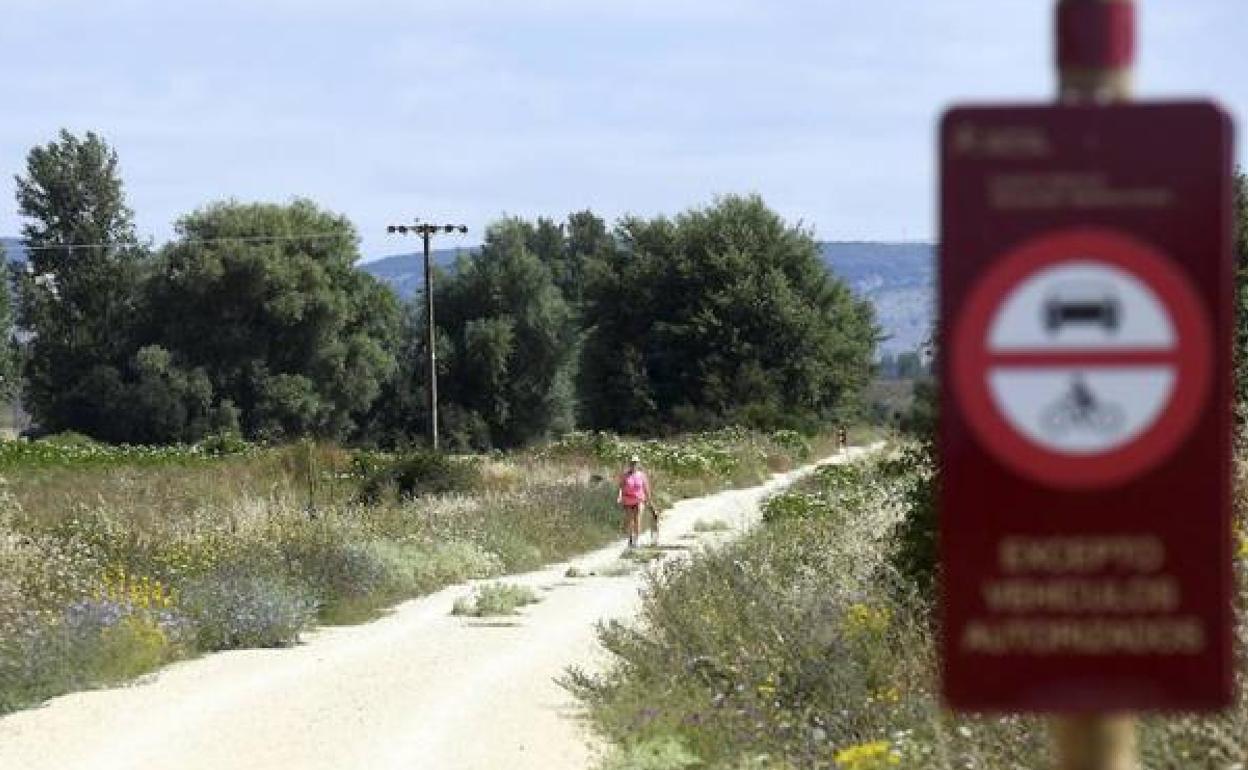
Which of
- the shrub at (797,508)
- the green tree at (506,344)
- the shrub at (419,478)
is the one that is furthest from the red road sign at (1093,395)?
the green tree at (506,344)

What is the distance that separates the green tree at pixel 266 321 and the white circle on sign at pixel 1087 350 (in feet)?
219

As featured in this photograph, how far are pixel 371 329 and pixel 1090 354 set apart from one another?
73212mm

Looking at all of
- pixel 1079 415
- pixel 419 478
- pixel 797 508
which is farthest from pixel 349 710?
pixel 419 478

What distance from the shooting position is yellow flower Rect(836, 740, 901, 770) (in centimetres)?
697

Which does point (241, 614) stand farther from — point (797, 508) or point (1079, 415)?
point (1079, 415)

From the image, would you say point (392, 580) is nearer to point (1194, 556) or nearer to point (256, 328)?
point (1194, 556)

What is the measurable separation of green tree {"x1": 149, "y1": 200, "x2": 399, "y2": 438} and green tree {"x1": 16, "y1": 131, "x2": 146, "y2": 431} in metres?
2.12

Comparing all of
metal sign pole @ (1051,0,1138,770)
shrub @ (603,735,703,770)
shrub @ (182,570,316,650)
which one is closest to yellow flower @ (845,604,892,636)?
shrub @ (603,735,703,770)

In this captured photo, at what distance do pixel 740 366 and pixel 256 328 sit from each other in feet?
60.6

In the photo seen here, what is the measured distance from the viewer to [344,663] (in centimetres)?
1453

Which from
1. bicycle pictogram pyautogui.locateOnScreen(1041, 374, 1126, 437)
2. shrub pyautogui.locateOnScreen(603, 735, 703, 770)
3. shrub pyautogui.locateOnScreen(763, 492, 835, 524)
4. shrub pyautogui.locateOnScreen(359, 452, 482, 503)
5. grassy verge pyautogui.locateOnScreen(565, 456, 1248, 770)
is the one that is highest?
bicycle pictogram pyautogui.locateOnScreen(1041, 374, 1126, 437)

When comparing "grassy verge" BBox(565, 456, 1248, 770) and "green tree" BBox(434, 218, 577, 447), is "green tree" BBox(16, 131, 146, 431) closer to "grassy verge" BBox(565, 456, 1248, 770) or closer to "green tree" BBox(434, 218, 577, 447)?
"green tree" BBox(434, 218, 577, 447)

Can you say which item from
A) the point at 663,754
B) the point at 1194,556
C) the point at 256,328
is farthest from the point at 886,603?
the point at 256,328

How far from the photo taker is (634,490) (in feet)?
84.9
